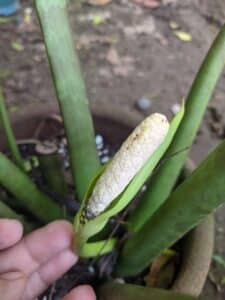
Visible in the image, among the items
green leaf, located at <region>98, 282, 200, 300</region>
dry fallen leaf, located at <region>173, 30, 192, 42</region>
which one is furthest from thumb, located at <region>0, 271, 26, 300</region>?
dry fallen leaf, located at <region>173, 30, 192, 42</region>

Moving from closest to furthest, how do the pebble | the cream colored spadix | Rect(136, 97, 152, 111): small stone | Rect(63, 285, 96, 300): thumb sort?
1. the cream colored spadix
2. Rect(63, 285, 96, 300): thumb
3. the pebble
4. Rect(136, 97, 152, 111): small stone

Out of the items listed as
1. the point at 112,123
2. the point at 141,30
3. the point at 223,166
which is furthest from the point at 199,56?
the point at 223,166

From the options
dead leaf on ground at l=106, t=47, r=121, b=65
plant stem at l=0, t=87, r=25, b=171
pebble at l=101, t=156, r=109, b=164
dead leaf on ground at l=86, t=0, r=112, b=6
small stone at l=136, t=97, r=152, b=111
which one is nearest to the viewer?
plant stem at l=0, t=87, r=25, b=171

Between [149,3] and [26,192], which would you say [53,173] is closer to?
[26,192]

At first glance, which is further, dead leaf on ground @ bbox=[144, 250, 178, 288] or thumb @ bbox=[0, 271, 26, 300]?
dead leaf on ground @ bbox=[144, 250, 178, 288]

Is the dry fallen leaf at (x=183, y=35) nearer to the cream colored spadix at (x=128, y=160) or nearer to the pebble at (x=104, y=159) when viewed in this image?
the pebble at (x=104, y=159)

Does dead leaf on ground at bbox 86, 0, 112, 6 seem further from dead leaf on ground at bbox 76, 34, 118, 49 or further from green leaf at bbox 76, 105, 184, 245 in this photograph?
green leaf at bbox 76, 105, 184, 245

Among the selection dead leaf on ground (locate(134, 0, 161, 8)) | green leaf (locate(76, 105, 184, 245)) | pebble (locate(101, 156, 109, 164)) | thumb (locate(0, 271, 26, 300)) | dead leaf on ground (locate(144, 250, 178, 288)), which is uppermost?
green leaf (locate(76, 105, 184, 245))

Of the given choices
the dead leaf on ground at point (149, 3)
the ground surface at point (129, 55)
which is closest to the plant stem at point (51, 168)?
the ground surface at point (129, 55)
